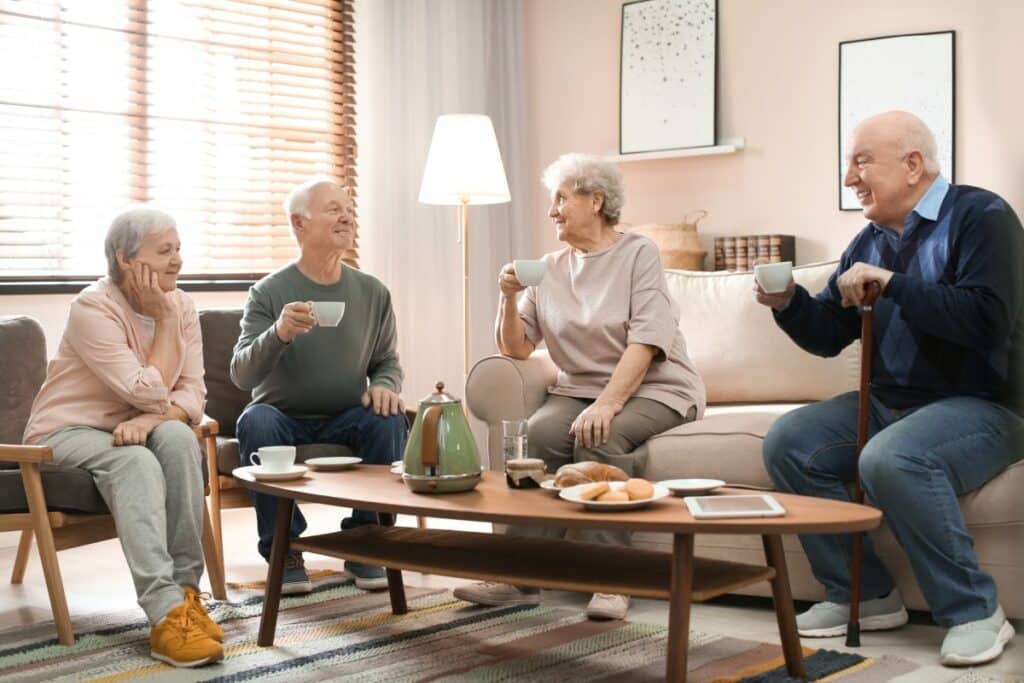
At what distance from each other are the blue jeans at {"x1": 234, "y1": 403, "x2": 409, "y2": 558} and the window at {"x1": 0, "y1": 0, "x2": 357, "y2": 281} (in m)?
1.34

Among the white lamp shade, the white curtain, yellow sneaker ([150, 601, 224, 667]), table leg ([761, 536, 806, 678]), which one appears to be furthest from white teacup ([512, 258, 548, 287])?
the white curtain

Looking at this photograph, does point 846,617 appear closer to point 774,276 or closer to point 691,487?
point 691,487

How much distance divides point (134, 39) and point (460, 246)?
158 centimetres

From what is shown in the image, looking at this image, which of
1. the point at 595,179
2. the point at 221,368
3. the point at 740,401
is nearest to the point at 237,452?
the point at 221,368

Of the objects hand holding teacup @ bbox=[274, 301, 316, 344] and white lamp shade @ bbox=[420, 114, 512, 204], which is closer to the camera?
hand holding teacup @ bbox=[274, 301, 316, 344]

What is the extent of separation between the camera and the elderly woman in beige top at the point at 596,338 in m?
2.87

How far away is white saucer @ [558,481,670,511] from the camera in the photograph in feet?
6.37

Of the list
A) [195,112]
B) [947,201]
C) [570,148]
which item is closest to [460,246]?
[570,148]

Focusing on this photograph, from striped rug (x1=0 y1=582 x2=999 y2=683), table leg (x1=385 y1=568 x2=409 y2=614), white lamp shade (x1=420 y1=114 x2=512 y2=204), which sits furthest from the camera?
white lamp shade (x1=420 y1=114 x2=512 y2=204)

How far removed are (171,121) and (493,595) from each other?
2415 millimetres

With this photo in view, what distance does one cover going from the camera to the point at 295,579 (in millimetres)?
3023

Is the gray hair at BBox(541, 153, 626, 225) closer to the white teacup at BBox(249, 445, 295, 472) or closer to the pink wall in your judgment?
the white teacup at BBox(249, 445, 295, 472)

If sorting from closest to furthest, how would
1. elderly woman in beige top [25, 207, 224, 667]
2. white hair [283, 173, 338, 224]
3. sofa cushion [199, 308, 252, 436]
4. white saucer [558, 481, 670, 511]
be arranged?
white saucer [558, 481, 670, 511]
elderly woman in beige top [25, 207, 224, 667]
white hair [283, 173, 338, 224]
sofa cushion [199, 308, 252, 436]

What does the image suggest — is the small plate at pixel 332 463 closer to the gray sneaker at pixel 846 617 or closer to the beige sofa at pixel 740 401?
the beige sofa at pixel 740 401
